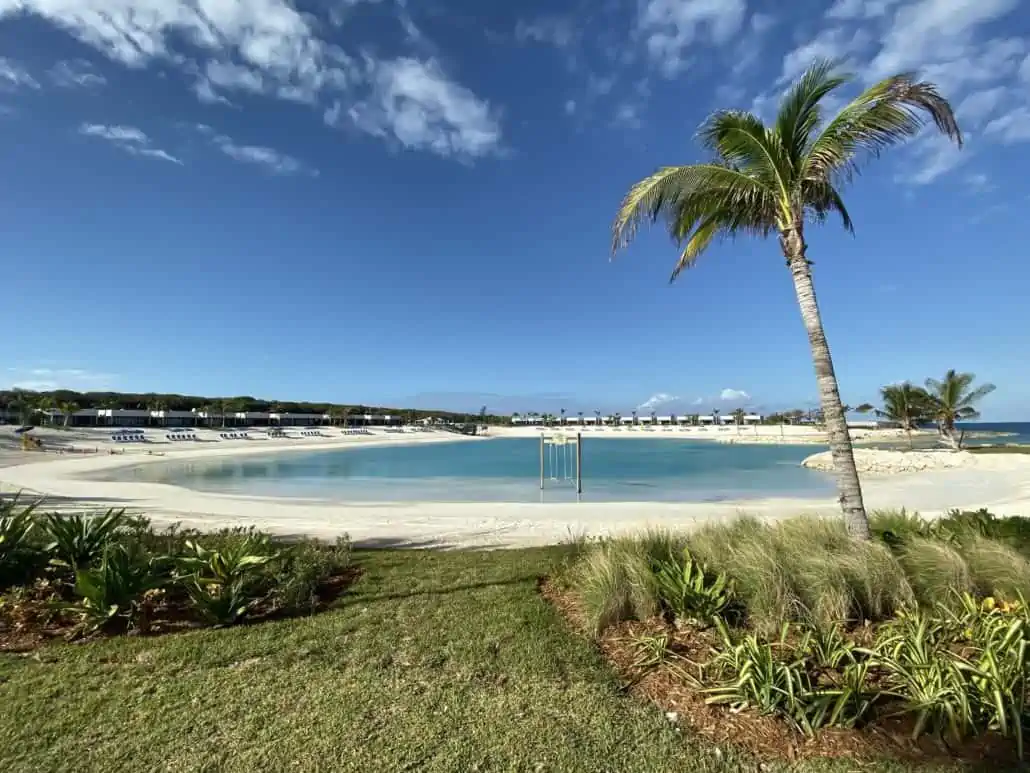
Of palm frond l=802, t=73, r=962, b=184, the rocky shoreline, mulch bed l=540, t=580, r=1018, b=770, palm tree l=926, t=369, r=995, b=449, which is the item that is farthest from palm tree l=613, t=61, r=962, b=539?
palm tree l=926, t=369, r=995, b=449

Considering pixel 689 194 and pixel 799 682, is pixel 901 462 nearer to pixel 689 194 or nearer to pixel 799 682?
pixel 689 194

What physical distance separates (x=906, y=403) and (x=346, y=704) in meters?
56.8

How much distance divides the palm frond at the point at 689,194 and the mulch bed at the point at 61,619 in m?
6.50

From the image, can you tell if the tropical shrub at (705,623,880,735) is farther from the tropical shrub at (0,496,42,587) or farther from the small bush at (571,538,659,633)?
the tropical shrub at (0,496,42,587)

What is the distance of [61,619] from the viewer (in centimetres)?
483

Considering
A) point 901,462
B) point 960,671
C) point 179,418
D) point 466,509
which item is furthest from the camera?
point 179,418

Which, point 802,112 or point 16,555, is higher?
point 802,112

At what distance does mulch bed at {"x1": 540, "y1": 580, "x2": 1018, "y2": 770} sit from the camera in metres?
2.85

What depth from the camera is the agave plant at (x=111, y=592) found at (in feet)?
15.0

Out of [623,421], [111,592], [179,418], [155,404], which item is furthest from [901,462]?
[623,421]

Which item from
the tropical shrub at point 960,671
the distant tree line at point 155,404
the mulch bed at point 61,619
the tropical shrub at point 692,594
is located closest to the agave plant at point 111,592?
the mulch bed at point 61,619

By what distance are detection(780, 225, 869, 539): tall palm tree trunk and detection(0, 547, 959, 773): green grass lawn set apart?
4074 millimetres

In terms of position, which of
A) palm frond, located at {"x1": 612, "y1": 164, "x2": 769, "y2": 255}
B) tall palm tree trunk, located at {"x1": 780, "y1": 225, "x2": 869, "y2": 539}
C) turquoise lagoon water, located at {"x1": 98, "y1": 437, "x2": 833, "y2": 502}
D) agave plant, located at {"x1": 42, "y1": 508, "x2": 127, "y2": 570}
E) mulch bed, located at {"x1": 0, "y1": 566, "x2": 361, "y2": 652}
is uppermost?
palm frond, located at {"x1": 612, "y1": 164, "x2": 769, "y2": 255}

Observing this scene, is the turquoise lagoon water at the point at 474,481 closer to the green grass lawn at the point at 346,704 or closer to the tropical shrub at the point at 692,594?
the green grass lawn at the point at 346,704
